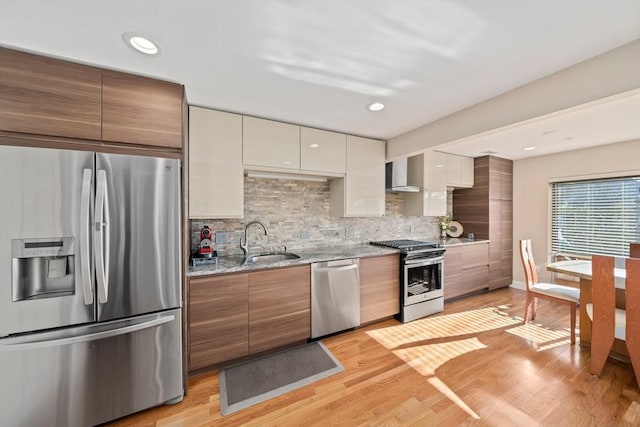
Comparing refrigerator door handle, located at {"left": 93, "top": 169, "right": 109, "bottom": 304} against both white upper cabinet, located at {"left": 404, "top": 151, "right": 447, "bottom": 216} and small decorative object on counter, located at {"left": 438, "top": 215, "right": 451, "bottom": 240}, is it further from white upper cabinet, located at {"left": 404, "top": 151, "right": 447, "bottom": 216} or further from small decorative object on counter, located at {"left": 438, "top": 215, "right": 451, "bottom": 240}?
small decorative object on counter, located at {"left": 438, "top": 215, "right": 451, "bottom": 240}

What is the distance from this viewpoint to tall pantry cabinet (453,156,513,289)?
13.1ft

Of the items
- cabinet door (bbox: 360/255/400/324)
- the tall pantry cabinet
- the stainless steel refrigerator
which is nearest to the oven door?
cabinet door (bbox: 360/255/400/324)

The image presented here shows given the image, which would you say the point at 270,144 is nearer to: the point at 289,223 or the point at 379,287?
the point at 289,223

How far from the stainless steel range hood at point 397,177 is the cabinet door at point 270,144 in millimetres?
1452

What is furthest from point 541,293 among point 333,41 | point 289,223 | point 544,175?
point 333,41

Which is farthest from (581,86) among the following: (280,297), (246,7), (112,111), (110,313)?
(110,313)

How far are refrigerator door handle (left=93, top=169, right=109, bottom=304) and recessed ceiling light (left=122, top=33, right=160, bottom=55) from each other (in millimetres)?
770

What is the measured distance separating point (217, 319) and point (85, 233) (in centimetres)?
109

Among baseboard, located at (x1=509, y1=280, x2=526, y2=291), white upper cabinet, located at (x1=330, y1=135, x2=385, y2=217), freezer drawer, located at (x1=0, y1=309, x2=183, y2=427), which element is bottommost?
baseboard, located at (x1=509, y1=280, x2=526, y2=291)

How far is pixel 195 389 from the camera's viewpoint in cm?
187

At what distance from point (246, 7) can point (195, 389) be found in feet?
8.28

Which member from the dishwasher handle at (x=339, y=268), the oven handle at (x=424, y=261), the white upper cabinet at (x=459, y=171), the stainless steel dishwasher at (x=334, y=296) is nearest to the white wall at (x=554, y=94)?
the oven handle at (x=424, y=261)

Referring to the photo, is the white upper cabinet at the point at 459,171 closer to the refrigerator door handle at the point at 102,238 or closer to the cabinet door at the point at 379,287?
the cabinet door at the point at 379,287

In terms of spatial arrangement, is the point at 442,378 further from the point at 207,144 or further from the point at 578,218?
the point at 578,218
